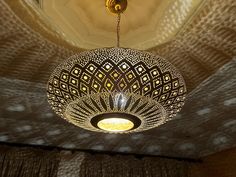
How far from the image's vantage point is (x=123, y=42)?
2.00 m

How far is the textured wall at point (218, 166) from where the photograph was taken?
162 inches

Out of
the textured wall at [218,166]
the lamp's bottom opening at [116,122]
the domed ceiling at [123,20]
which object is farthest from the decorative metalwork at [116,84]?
the textured wall at [218,166]

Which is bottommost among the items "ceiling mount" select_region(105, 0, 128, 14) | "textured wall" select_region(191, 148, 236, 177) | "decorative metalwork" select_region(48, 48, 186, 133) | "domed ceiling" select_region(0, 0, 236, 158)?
"decorative metalwork" select_region(48, 48, 186, 133)

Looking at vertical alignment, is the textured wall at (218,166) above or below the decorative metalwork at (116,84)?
above

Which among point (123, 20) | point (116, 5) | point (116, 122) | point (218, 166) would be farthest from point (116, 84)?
point (218, 166)

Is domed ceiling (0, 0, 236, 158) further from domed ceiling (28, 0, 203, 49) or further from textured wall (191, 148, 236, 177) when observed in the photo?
textured wall (191, 148, 236, 177)

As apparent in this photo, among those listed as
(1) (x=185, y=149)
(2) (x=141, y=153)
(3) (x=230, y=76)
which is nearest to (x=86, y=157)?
(2) (x=141, y=153)

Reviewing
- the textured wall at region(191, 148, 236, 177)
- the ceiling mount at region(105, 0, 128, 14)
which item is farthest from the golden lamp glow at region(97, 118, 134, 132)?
the textured wall at region(191, 148, 236, 177)

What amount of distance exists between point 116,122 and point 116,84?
29 centimetres

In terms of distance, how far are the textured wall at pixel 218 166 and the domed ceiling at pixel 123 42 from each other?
1121 mm

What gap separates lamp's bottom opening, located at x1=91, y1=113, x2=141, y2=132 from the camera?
1.42 meters

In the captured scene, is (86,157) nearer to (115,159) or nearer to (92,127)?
(115,159)

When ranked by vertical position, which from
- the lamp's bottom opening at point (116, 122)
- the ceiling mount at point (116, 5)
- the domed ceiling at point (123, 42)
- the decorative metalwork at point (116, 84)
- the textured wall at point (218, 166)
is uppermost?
the domed ceiling at point (123, 42)

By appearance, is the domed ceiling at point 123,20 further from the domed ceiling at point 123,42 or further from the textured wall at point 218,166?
the textured wall at point 218,166
